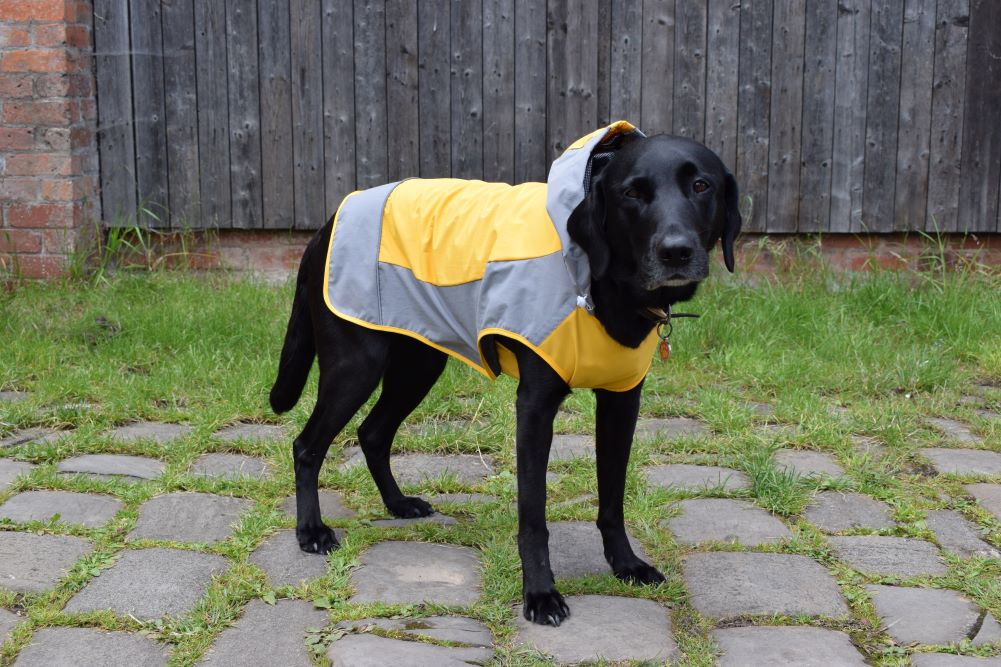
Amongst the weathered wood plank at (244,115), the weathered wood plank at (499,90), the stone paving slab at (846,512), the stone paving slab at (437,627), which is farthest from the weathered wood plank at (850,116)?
the stone paving slab at (437,627)

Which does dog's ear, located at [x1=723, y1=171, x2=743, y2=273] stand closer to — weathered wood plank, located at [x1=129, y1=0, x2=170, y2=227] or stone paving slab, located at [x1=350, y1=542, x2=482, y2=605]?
stone paving slab, located at [x1=350, y1=542, x2=482, y2=605]

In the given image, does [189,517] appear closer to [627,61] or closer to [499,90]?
[499,90]

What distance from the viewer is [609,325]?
8.30ft

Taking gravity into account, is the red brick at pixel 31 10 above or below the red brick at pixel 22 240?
above

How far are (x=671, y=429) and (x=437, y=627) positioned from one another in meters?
1.78

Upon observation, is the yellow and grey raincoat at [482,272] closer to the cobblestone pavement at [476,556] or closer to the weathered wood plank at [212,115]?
the cobblestone pavement at [476,556]

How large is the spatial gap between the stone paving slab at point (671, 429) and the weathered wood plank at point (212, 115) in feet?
10.5

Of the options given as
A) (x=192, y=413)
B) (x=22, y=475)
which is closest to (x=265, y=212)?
(x=192, y=413)

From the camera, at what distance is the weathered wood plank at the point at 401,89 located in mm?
6012

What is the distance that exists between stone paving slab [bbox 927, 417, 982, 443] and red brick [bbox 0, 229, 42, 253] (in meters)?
4.61

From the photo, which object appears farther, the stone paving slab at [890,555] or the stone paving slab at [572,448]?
the stone paving slab at [572,448]

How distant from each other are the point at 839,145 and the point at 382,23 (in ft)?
8.80

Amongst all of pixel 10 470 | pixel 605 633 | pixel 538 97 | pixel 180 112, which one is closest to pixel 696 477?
pixel 605 633

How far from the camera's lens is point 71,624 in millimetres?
2361
